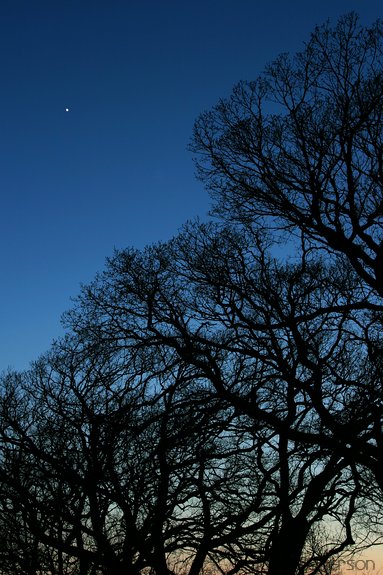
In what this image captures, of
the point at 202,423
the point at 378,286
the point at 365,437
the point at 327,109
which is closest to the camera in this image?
the point at 202,423

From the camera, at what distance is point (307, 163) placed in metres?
9.57

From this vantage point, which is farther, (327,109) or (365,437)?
(327,109)


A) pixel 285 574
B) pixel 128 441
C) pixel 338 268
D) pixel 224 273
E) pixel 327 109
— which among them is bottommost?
pixel 285 574

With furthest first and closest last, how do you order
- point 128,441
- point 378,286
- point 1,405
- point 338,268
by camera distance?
point 1,405 → point 338,268 → point 378,286 → point 128,441

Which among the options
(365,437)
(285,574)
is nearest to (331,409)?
(365,437)

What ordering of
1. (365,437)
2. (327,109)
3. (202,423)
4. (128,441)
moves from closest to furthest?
(128,441) < (202,423) < (365,437) < (327,109)

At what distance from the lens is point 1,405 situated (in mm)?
15625

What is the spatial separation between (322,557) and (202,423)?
6.78 m

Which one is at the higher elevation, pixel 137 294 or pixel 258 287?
pixel 137 294

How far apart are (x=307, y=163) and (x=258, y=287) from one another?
8.49ft

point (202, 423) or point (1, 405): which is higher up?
point (1, 405)

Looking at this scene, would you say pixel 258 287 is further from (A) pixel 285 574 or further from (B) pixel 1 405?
(B) pixel 1 405

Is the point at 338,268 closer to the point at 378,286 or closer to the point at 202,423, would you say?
the point at 378,286

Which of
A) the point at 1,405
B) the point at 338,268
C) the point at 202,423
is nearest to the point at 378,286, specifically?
the point at 338,268
